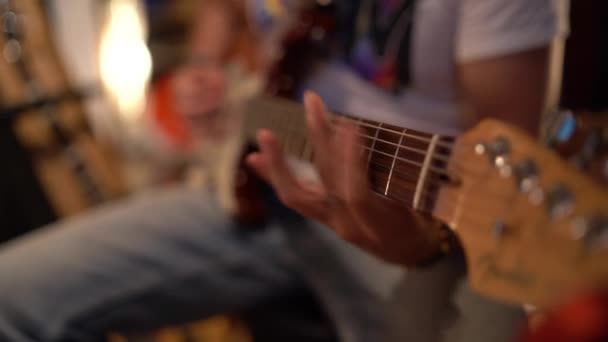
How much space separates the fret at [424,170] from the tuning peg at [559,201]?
73mm

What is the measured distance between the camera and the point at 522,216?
229mm

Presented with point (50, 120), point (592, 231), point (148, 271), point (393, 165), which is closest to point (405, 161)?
point (393, 165)

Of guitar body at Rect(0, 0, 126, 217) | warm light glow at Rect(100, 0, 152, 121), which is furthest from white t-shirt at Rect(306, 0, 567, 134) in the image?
warm light glow at Rect(100, 0, 152, 121)

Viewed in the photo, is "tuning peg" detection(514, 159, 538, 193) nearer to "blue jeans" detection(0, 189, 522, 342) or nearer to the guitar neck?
the guitar neck

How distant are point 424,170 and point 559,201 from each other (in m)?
0.08

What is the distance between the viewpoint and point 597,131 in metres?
0.27

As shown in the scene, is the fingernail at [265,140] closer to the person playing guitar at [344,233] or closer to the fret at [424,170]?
the person playing guitar at [344,233]

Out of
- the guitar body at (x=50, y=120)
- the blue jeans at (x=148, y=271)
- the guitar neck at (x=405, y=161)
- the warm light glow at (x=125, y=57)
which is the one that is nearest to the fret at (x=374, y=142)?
the guitar neck at (x=405, y=161)

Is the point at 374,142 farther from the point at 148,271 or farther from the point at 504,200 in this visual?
the point at 148,271

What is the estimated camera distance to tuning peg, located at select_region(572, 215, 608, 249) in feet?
0.63

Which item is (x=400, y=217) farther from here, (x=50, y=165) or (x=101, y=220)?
(x=50, y=165)

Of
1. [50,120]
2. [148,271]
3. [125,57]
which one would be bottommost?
[148,271]

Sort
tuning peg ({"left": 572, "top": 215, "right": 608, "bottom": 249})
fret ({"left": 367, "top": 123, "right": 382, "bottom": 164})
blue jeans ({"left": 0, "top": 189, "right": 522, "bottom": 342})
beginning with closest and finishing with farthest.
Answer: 1. tuning peg ({"left": 572, "top": 215, "right": 608, "bottom": 249})
2. fret ({"left": 367, "top": 123, "right": 382, "bottom": 164})
3. blue jeans ({"left": 0, "top": 189, "right": 522, "bottom": 342})

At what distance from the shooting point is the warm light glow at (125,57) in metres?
1.36
